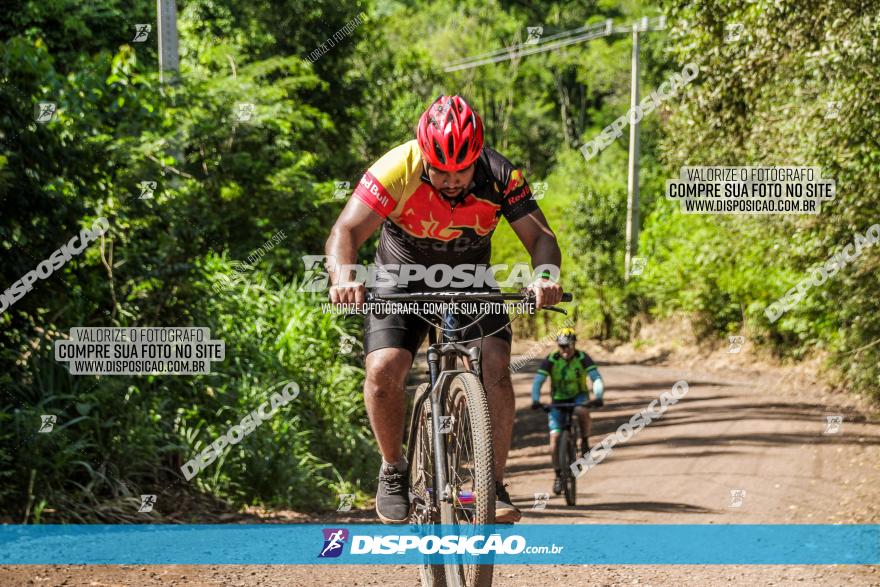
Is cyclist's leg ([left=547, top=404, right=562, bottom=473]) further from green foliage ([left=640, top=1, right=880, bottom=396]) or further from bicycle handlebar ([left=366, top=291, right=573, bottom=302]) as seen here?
bicycle handlebar ([left=366, top=291, right=573, bottom=302])

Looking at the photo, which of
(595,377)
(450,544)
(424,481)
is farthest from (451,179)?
(595,377)

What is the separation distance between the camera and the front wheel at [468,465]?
4922 mm

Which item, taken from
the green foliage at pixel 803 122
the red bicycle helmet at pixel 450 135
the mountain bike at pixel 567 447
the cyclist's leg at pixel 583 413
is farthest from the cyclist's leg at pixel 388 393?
the green foliage at pixel 803 122

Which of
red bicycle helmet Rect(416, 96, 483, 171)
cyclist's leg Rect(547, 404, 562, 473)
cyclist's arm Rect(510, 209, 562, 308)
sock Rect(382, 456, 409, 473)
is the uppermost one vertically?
red bicycle helmet Rect(416, 96, 483, 171)

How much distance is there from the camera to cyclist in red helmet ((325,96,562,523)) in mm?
5375

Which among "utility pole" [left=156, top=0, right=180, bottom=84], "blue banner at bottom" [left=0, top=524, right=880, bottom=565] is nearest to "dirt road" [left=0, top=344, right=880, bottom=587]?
"blue banner at bottom" [left=0, top=524, right=880, bottom=565]

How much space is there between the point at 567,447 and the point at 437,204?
7.32 m

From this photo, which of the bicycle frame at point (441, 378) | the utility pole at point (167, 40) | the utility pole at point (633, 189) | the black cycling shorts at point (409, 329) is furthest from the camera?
the utility pole at point (633, 189)

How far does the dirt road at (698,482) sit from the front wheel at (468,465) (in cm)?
207

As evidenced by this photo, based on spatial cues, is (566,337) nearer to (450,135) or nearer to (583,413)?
(583,413)

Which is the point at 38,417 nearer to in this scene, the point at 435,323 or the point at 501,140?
the point at 435,323

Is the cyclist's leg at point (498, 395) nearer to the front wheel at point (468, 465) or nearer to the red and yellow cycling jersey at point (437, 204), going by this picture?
the front wheel at point (468, 465)

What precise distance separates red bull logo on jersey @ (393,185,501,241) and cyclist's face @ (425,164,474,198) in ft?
0.29

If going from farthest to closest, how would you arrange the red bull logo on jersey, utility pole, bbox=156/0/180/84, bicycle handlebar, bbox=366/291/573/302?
1. utility pole, bbox=156/0/180/84
2. the red bull logo on jersey
3. bicycle handlebar, bbox=366/291/573/302
